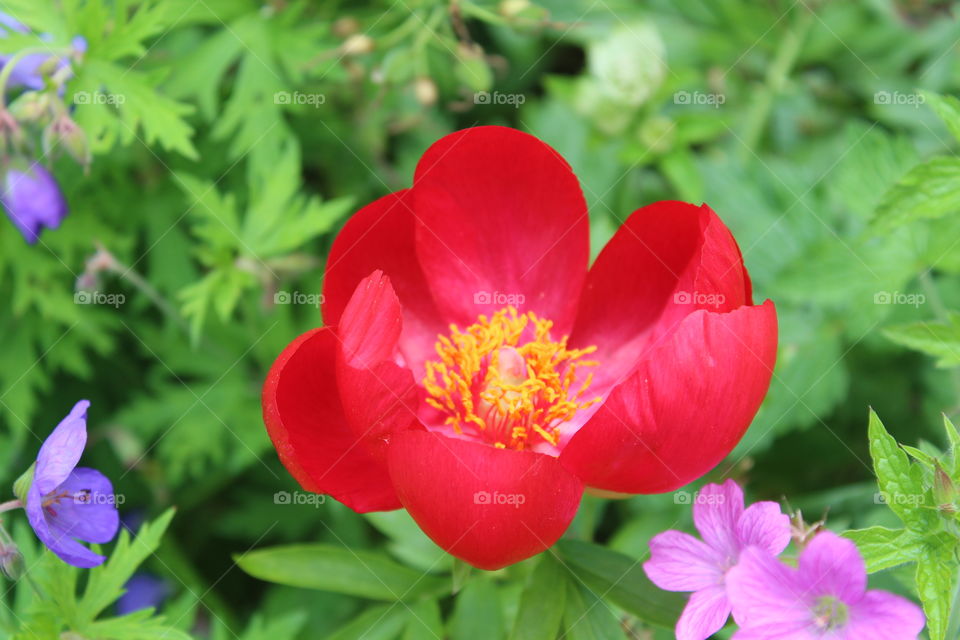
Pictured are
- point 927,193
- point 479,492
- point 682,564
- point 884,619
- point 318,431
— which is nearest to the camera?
point 884,619

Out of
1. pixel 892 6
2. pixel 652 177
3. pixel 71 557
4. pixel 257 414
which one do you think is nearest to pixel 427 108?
pixel 652 177

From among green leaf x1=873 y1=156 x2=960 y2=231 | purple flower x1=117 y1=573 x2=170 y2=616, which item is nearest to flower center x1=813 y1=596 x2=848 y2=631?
green leaf x1=873 y1=156 x2=960 y2=231

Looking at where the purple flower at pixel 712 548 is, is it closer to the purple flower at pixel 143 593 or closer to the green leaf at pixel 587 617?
the green leaf at pixel 587 617

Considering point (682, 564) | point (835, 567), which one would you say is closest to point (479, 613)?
point (682, 564)

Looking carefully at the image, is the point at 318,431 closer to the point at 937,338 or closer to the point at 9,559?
the point at 9,559

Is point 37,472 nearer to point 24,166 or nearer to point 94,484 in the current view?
point 94,484

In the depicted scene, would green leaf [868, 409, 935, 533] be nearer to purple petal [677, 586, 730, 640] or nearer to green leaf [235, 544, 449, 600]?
purple petal [677, 586, 730, 640]
